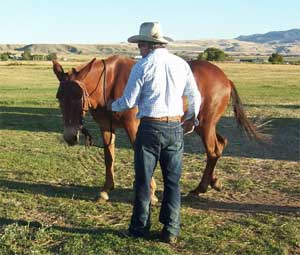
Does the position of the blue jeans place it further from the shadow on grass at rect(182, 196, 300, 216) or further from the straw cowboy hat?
the shadow on grass at rect(182, 196, 300, 216)

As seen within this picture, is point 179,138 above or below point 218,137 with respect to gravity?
above

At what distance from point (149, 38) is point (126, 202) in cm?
288

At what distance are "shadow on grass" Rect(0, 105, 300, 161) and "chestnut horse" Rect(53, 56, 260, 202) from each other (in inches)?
55.7

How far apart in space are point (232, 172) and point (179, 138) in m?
4.26

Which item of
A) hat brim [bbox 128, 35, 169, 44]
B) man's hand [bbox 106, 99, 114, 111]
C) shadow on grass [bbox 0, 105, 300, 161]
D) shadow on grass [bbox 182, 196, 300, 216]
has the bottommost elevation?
shadow on grass [bbox 0, 105, 300, 161]

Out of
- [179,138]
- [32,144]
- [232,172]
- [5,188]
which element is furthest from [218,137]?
[32,144]

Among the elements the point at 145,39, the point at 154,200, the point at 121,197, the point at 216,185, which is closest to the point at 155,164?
the point at 145,39

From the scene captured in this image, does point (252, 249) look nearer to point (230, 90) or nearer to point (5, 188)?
point (230, 90)

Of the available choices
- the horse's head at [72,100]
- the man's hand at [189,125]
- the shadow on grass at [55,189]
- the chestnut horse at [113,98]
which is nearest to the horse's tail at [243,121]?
the chestnut horse at [113,98]

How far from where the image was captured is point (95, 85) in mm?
7289

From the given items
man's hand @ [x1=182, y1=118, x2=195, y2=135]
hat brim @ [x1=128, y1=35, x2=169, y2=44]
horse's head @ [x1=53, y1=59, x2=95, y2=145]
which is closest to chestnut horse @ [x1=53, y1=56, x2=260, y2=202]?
horse's head @ [x1=53, y1=59, x2=95, y2=145]

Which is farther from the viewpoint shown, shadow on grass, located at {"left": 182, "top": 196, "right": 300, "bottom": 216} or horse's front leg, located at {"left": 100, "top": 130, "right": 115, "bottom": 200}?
horse's front leg, located at {"left": 100, "top": 130, "right": 115, "bottom": 200}

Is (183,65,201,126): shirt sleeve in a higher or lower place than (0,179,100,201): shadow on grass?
higher

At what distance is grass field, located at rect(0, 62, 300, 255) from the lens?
571cm
